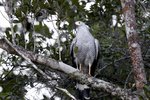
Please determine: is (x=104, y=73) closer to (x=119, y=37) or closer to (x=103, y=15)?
(x=119, y=37)

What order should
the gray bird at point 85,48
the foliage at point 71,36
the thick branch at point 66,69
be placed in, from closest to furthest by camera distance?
the thick branch at point 66,69 < the foliage at point 71,36 < the gray bird at point 85,48

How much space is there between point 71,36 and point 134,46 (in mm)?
2061

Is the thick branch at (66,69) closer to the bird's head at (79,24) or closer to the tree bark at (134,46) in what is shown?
the tree bark at (134,46)

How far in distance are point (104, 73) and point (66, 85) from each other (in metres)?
0.71

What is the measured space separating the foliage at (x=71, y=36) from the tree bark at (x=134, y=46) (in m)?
0.26

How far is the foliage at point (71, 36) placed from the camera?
4.13 m

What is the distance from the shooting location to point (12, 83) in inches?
172

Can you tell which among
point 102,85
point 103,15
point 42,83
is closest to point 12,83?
point 42,83

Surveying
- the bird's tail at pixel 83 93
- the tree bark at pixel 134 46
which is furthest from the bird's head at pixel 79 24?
the tree bark at pixel 134 46

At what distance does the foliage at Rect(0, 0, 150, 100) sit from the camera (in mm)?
4129

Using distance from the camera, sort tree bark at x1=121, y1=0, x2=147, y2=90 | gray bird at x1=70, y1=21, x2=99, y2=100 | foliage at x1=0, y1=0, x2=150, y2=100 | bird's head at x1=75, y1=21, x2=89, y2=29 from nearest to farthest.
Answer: tree bark at x1=121, y1=0, x2=147, y2=90 < foliage at x1=0, y1=0, x2=150, y2=100 < bird's head at x1=75, y1=21, x2=89, y2=29 < gray bird at x1=70, y1=21, x2=99, y2=100

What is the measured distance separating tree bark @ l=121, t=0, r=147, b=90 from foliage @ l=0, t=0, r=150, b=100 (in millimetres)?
264

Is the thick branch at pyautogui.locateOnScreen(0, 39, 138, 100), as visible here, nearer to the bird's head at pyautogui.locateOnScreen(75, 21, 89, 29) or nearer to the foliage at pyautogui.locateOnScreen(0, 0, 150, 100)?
the foliage at pyautogui.locateOnScreen(0, 0, 150, 100)

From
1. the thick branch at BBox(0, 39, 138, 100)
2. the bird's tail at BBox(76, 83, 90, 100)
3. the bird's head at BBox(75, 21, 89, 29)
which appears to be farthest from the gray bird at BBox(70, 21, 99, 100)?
the thick branch at BBox(0, 39, 138, 100)
